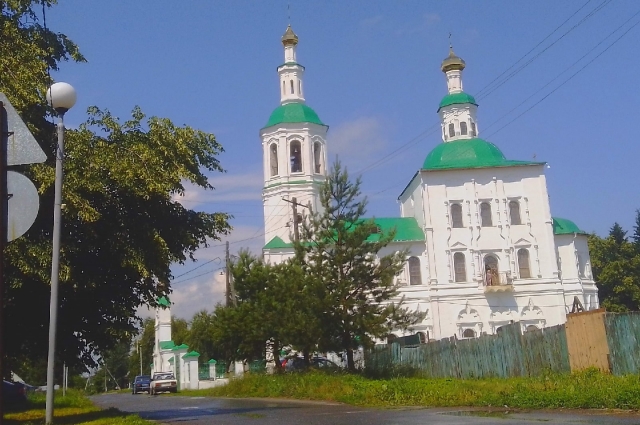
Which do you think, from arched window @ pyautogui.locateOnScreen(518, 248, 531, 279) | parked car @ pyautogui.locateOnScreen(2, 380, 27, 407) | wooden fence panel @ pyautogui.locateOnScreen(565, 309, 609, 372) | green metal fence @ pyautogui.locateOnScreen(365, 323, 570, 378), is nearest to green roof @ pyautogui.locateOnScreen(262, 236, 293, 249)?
arched window @ pyautogui.locateOnScreen(518, 248, 531, 279)

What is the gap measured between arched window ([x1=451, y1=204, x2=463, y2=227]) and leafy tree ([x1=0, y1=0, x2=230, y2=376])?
33.2 meters

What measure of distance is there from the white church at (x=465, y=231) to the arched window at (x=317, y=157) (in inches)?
2.8

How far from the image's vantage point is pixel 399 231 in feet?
165

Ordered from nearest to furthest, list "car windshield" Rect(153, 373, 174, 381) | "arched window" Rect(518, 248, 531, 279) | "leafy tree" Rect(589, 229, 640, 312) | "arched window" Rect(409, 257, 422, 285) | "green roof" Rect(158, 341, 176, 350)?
"car windshield" Rect(153, 373, 174, 381)
"arched window" Rect(518, 248, 531, 279)
"arched window" Rect(409, 257, 422, 285)
"green roof" Rect(158, 341, 176, 350)
"leafy tree" Rect(589, 229, 640, 312)

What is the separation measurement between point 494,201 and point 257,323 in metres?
26.5

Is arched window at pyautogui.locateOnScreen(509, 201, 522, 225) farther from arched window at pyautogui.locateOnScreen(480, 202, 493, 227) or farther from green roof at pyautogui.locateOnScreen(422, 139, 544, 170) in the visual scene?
green roof at pyautogui.locateOnScreen(422, 139, 544, 170)

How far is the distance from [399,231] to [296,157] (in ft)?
29.5

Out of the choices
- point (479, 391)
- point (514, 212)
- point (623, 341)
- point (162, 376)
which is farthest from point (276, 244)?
point (623, 341)

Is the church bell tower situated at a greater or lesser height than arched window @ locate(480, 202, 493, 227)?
greater

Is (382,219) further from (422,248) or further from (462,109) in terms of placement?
(462,109)

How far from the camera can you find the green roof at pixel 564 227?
1983 inches

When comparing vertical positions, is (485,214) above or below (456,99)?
below

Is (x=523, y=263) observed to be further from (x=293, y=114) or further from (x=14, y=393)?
(x=14, y=393)

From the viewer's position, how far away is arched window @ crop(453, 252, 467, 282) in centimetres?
4822
